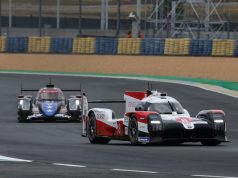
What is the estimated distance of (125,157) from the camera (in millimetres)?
15352

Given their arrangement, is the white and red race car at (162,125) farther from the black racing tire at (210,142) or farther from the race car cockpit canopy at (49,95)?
the race car cockpit canopy at (49,95)

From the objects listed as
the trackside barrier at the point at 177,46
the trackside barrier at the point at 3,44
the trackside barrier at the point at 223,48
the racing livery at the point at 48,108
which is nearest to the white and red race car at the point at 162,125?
the racing livery at the point at 48,108

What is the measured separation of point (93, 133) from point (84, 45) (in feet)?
107

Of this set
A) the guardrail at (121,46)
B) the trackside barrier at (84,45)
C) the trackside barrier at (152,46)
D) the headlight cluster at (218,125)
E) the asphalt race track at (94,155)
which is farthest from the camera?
the trackside barrier at (84,45)

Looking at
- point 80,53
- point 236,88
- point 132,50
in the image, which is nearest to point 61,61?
point 80,53

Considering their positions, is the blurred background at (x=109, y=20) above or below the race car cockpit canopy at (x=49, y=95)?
above

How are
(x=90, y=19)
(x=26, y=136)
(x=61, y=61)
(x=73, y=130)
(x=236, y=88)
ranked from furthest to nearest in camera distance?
(x=90, y=19), (x=61, y=61), (x=236, y=88), (x=73, y=130), (x=26, y=136)

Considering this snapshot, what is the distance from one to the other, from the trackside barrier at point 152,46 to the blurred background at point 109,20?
3.08 m

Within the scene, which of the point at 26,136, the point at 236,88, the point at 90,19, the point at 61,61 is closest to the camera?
the point at 26,136

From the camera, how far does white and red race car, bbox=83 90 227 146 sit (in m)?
18.0

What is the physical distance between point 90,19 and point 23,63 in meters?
5.18

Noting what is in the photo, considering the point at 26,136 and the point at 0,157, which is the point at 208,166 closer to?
the point at 0,157

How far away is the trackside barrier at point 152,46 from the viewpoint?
1933 inches

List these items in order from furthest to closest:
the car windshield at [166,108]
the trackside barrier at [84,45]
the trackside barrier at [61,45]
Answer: the trackside barrier at [61,45] → the trackside barrier at [84,45] → the car windshield at [166,108]
